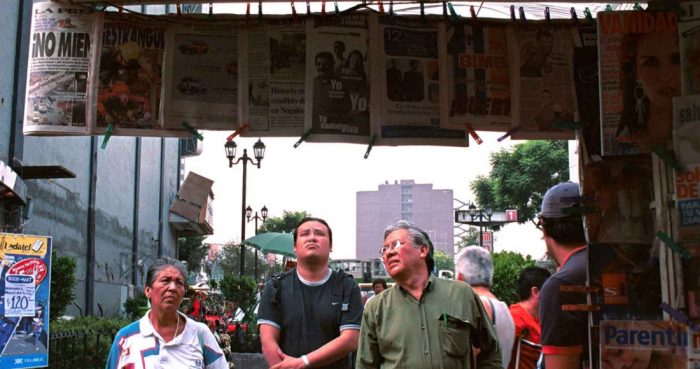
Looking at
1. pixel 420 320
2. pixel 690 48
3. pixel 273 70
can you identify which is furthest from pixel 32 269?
pixel 690 48

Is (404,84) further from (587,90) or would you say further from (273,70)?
(587,90)

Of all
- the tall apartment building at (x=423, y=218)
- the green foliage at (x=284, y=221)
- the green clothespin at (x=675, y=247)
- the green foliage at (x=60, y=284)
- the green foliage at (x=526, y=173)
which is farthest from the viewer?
the tall apartment building at (x=423, y=218)

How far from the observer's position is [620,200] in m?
3.66

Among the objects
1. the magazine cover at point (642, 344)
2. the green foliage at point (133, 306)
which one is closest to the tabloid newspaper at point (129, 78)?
the magazine cover at point (642, 344)

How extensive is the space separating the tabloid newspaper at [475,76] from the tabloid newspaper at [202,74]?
1528 millimetres

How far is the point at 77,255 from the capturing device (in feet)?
65.2

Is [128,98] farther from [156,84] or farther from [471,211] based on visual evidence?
[471,211]

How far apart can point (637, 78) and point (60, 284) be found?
11.8 m

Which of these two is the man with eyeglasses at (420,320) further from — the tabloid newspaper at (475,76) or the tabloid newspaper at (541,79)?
the tabloid newspaper at (541,79)

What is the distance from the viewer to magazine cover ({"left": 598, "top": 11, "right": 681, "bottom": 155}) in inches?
136

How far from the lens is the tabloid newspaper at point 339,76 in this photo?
209 inches

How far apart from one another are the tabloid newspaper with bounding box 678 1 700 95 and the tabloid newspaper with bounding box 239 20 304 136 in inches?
106

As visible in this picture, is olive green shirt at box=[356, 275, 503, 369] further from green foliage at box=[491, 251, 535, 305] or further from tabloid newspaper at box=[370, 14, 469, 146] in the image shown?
green foliage at box=[491, 251, 535, 305]

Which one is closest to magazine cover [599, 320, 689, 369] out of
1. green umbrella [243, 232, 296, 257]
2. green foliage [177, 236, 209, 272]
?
green umbrella [243, 232, 296, 257]
